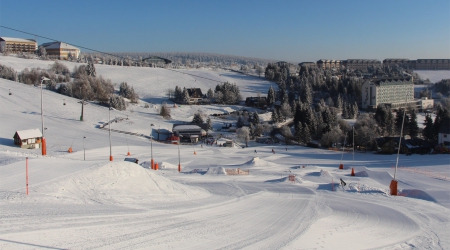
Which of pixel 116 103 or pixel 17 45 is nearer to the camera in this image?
pixel 116 103

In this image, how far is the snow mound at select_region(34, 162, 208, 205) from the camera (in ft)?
28.4

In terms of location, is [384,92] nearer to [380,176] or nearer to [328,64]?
[380,176]

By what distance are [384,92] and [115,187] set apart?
75375 millimetres

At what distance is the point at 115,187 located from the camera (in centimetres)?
962

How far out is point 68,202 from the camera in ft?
26.8

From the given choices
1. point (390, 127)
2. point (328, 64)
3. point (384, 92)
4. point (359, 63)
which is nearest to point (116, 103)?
point (390, 127)

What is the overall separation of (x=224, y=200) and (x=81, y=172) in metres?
4.05

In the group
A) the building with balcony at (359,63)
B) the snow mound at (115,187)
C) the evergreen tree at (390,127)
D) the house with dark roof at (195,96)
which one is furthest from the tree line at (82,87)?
the building with balcony at (359,63)

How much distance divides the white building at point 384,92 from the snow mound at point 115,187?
69083mm

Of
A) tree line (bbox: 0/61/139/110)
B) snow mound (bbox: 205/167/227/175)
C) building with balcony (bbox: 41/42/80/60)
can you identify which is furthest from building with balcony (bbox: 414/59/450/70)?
snow mound (bbox: 205/167/227/175)

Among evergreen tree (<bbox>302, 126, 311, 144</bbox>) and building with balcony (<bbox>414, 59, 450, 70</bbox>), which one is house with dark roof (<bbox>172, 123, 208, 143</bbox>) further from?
building with balcony (<bbox>414, 59, 450, 70</bbox>)

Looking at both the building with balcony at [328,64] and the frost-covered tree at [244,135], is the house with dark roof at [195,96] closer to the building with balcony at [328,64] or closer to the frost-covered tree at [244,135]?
the frost-covered tree at [244,135]

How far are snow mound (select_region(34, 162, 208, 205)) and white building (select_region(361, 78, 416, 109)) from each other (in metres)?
69.1

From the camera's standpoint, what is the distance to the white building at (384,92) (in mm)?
73812
